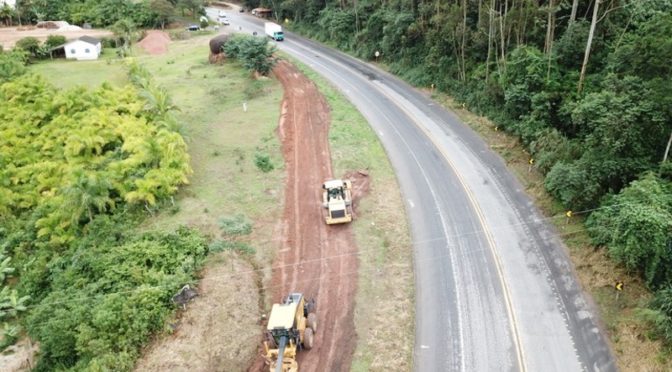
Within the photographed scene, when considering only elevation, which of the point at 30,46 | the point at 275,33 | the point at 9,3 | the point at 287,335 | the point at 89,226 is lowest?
the point at 287,335

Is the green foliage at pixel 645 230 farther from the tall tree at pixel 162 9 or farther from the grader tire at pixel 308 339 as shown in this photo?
the tall tree at pixel 162 9

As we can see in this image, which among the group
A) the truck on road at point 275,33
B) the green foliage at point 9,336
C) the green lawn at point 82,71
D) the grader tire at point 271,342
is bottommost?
the green foliage at point 9,336

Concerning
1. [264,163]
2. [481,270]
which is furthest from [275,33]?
[481,270]

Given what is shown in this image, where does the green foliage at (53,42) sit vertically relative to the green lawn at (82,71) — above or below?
above

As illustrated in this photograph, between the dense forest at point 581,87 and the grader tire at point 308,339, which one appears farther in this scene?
the dense forest at point 581,87

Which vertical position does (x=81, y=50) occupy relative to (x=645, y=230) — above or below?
above

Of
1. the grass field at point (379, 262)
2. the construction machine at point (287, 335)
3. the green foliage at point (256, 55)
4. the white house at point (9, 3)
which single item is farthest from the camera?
the white house at point (9, 3)

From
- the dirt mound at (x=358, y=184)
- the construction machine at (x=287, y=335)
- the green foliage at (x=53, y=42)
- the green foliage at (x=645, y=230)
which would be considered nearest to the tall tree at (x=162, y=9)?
the green foliage at (x=53, y=42)

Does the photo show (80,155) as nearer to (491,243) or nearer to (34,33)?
(491,243)
